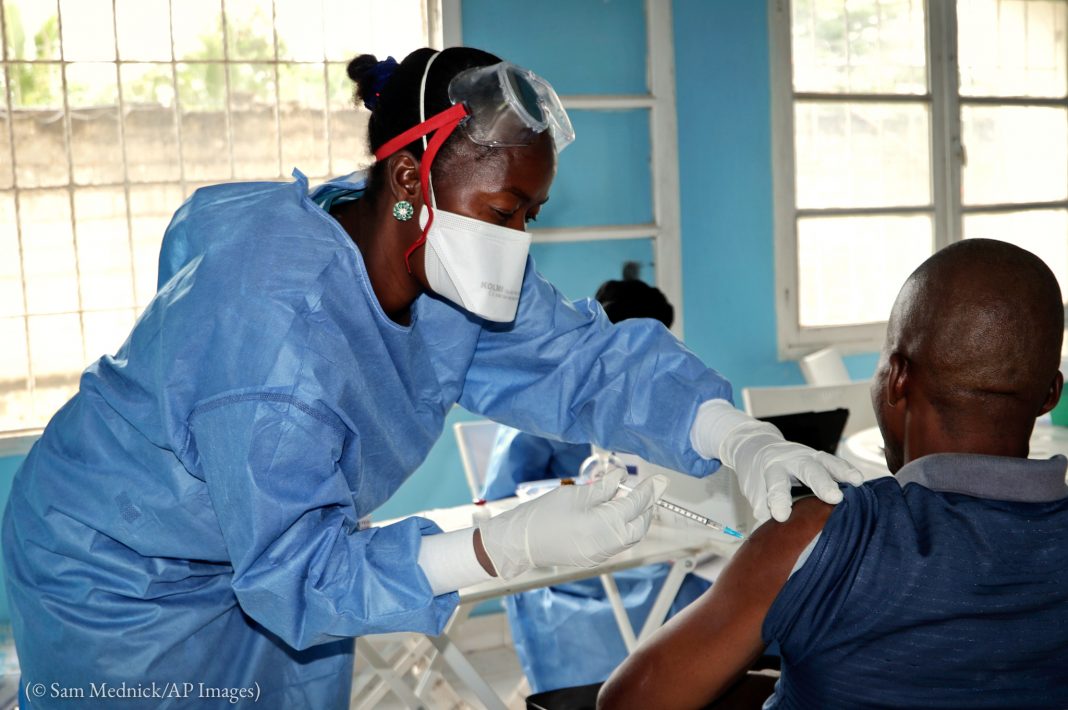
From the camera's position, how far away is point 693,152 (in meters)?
3.89

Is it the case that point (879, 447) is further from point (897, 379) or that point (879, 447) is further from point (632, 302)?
point (897, 379)

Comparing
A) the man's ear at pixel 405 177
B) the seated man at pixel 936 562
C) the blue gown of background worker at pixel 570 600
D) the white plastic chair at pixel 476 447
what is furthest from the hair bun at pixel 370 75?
the white plastic chair at pixel 476 447

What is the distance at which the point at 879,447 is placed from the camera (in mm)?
2746

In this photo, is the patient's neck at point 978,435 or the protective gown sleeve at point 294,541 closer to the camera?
the protective gown sleeve at point 294,541

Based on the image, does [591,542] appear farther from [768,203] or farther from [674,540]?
[768,203]

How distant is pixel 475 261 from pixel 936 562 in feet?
2.15

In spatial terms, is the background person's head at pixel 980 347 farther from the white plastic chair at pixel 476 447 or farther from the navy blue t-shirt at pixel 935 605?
the white plastic chair at pixel 476 447

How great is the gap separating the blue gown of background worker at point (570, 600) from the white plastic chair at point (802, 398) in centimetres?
44

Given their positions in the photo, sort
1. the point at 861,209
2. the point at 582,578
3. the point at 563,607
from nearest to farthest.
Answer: the point at 582,578 → the point at 563,607 → the point at 861,209

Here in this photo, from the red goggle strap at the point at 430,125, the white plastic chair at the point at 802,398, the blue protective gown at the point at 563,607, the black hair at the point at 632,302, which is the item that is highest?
the red goggle strap at the point at 430,125

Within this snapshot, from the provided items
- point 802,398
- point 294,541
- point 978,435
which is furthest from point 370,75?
point 802,398

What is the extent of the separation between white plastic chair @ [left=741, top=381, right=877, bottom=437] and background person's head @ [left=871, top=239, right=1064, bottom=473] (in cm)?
175

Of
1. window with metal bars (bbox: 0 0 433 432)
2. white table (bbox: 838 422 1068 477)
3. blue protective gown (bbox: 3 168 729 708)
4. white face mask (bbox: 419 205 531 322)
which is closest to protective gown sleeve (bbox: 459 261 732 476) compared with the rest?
blue protective gown (bbox: 3 168 729 708)

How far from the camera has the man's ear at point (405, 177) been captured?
1259 mm
